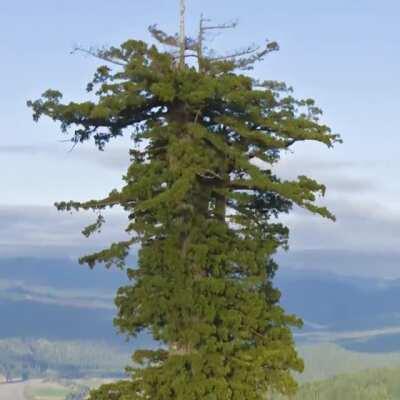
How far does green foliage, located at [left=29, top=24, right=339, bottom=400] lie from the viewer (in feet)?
114

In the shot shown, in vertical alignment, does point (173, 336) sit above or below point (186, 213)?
below

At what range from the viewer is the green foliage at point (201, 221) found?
34625mm

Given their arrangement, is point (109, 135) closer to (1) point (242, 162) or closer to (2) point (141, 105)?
(2) point (141, 105)

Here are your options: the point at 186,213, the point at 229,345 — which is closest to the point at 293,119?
the point at 186,213

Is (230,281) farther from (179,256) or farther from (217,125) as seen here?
(217,125)

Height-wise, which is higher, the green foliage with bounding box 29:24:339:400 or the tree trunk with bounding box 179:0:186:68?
the tree trunk with bounding box 179:0:186:68

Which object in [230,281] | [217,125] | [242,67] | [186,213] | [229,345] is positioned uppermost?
[242,67]

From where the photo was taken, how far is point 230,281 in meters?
35.0

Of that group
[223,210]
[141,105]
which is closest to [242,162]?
[223,210]

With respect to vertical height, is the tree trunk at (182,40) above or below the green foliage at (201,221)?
above

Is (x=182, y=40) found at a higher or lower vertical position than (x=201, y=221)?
higher

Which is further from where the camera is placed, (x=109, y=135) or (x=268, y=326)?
(x=109, y=135)

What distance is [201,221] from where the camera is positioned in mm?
35969

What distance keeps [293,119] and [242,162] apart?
9.02 ft
